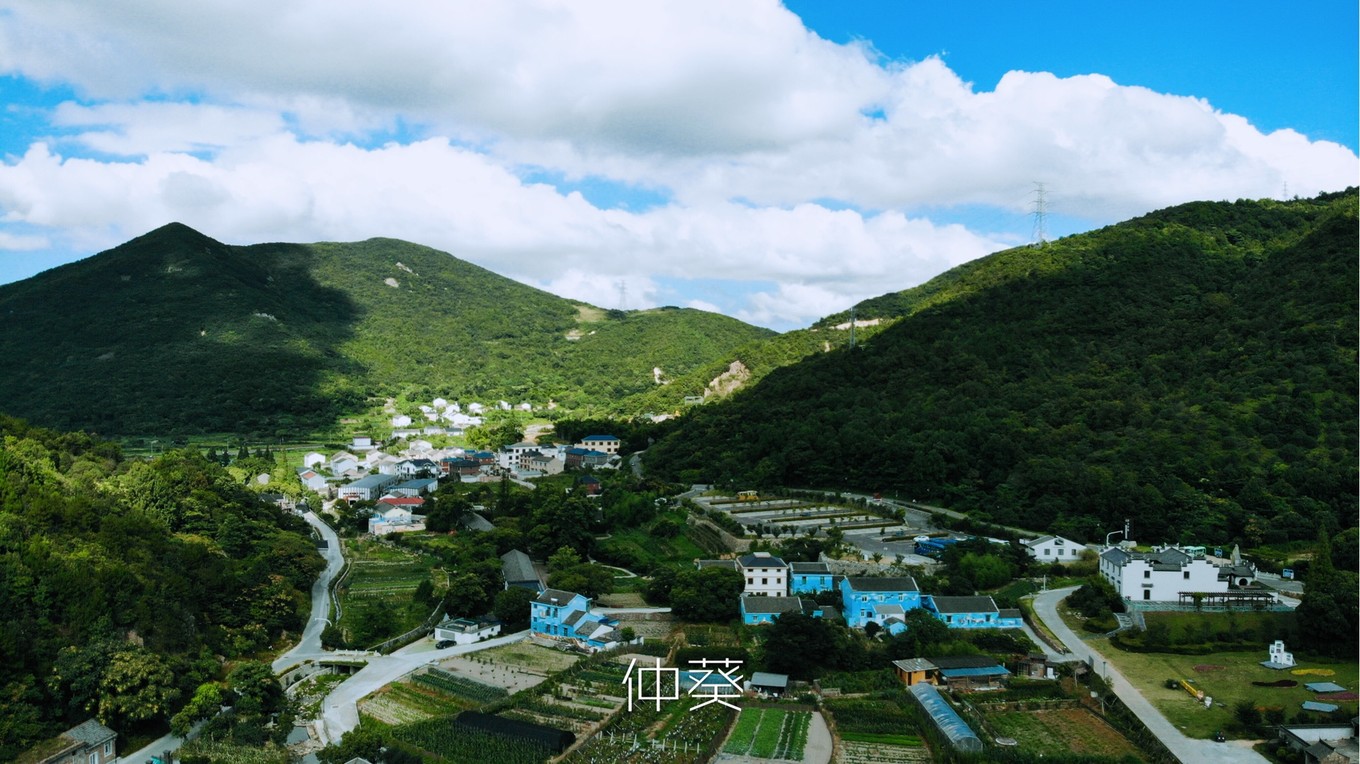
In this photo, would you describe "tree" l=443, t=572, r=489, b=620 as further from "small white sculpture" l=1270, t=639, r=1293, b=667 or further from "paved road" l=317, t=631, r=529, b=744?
"small white sculpture" l=1270, t=639, r=1293, b=667

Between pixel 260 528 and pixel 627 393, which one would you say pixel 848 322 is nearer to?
pixel 627 393

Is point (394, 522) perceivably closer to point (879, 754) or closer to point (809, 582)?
point (809, 582)

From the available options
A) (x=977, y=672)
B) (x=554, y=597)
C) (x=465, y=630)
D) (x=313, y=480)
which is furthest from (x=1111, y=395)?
(x=313, y=480)

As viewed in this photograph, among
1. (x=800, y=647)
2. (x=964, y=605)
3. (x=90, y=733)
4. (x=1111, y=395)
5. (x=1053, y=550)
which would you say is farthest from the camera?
(x=1111, y=395)

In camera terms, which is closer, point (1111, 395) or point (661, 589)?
point (661, 589)

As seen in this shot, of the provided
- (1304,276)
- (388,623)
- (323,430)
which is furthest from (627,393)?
(388,623)

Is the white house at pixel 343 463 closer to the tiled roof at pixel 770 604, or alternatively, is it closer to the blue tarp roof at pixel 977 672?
the tiled roof at pixel 770 604

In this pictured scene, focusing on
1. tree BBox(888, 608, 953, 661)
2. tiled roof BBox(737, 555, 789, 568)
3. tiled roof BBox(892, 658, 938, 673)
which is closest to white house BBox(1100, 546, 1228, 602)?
tree BBox(888, 608, 953, 661)
